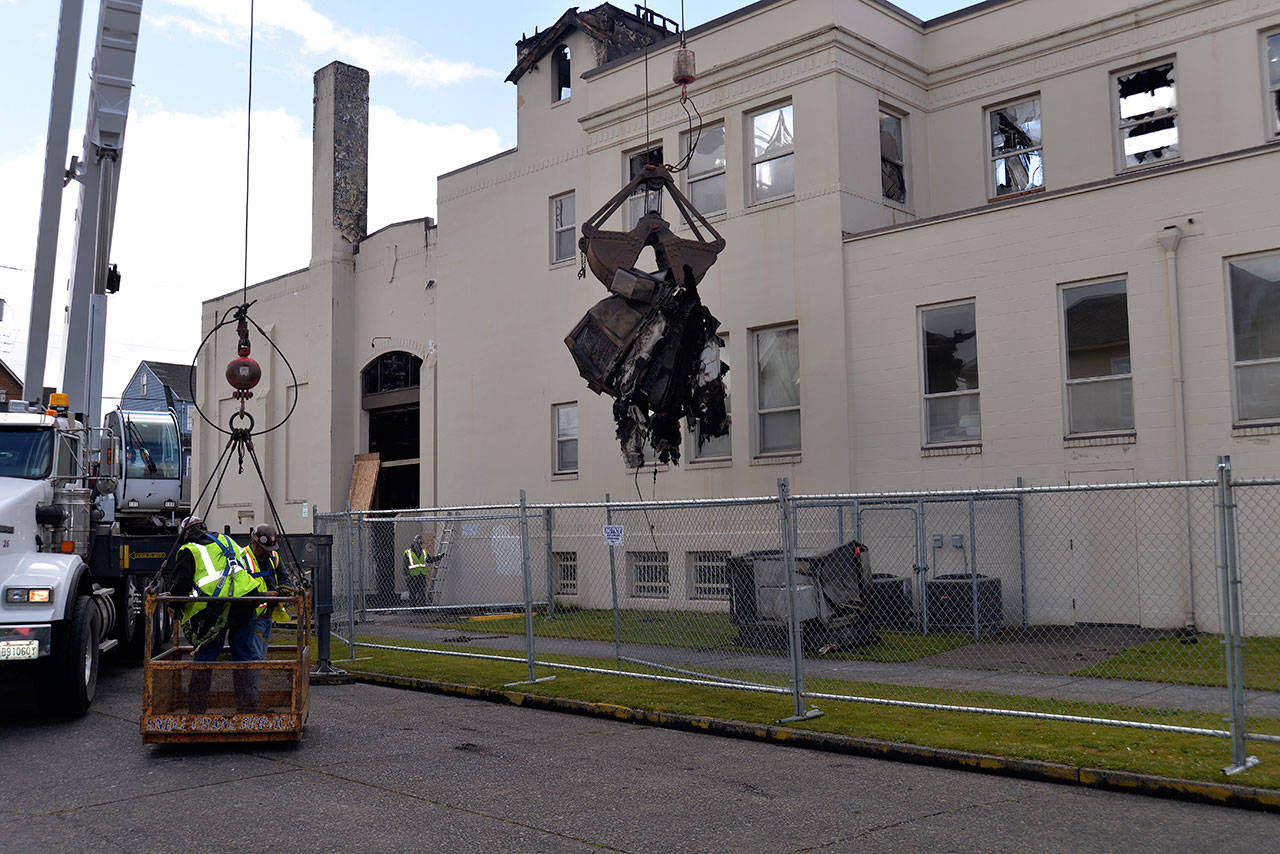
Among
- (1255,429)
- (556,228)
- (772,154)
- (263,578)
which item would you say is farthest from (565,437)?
(263,578)

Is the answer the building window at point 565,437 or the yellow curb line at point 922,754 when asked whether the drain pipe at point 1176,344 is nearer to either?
the yellow curb line at point 922,754

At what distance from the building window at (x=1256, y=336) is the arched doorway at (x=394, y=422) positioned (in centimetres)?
1897

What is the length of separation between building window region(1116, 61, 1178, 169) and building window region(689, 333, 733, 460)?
689 centimetres

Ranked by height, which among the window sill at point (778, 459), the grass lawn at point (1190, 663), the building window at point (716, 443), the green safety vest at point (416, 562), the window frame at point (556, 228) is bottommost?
the grass lawn at point (1190, 663)

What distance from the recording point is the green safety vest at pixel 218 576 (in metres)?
9.37

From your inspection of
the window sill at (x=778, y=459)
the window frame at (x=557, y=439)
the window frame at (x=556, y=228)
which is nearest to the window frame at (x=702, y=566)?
the window sill at (x=778, y=459)

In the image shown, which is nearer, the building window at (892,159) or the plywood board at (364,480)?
the building window at (892,159)

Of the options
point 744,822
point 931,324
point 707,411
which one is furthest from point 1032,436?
point 744,822

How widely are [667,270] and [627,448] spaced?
3542mm

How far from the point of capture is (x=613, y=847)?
624cm

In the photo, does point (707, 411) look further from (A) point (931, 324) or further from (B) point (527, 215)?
(B) point (527, 215)

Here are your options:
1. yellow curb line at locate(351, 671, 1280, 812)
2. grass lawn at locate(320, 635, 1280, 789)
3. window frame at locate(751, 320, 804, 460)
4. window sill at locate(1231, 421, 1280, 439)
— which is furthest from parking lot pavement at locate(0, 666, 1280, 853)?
window frame at locate(751, 320, 804, 460)

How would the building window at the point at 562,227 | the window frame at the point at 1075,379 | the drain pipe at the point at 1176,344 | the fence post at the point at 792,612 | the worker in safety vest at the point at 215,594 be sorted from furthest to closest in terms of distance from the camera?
the building window at the point at 562,227 → the window frame at the point at 1075,379 → the drain pipe at the point at 1176,344 → the fence post at the point at 792,612 → the worker in safety vest at the point at 215,594

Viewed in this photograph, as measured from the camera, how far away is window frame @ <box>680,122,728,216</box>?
19.8 meters
